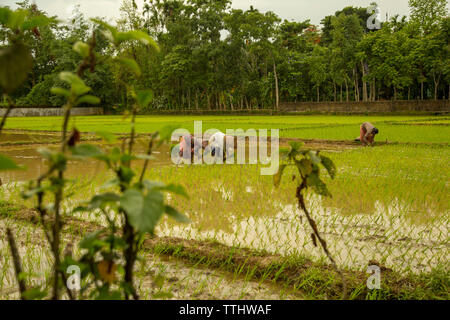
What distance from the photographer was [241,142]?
10562mm

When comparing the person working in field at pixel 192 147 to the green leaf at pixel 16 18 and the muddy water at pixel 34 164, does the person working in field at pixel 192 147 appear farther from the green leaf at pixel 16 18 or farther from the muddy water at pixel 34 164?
the green leaf at pixel 16 18

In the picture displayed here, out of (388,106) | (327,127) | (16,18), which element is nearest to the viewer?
(16,18)

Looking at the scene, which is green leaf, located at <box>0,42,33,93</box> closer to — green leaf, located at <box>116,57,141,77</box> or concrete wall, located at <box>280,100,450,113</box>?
green leaf, located at <box>116,57,141,77</box>

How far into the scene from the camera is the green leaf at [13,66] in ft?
2.04

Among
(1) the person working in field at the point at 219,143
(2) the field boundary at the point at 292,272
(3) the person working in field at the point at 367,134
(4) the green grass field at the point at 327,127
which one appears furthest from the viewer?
(4) the green grass field at the point at 327,127

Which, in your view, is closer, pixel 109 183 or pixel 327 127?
pixel 109 183

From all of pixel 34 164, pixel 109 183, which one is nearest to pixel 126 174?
pixel 109 183

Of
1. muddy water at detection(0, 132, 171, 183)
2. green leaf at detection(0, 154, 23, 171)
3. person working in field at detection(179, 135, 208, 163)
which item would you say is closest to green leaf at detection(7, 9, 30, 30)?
green leaf at detection(0, 154, 23, 171)

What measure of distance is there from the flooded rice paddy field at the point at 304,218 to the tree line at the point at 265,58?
2265cm

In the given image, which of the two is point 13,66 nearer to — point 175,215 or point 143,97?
point 143,97

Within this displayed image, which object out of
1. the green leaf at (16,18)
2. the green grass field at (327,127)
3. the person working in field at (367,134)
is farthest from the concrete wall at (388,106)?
the green leaf at (16,18)

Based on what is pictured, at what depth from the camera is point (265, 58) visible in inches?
1341

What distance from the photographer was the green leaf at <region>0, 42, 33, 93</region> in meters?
0.62

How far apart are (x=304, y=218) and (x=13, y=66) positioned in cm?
290
